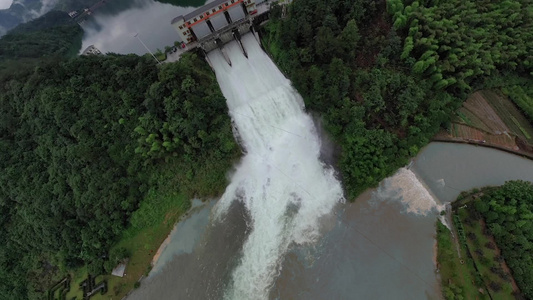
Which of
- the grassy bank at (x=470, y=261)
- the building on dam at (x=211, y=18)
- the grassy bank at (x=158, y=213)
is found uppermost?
the building on dam at (x=211, y=18)

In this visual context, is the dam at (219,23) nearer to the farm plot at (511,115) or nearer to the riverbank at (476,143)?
the riverbank at (476,143)

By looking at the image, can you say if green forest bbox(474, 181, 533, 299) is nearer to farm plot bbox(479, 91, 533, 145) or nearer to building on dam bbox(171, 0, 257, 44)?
farm plot bbox(479, 91, 533, 145)

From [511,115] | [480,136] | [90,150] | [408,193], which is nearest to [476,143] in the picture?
[480,136]

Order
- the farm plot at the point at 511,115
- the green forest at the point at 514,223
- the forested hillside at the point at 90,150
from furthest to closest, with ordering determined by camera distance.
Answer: the farm plot at the point at 511,115, the forested hillside at the point at 90,150, the green forest at the point at 514,223

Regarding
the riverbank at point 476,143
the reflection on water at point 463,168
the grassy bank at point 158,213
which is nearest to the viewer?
the reflection on water at point 463,168

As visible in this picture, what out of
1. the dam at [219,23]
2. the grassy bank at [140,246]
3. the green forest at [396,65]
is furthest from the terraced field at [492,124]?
the grassy bank at [140,246]

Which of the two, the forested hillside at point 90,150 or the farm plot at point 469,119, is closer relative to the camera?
the forested hillside at point 90,150

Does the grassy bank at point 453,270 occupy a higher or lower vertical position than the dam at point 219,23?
lower

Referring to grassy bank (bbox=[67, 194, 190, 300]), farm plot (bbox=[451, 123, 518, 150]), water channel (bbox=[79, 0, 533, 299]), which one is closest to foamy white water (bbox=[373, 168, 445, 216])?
water channel (bbox=[79, 0, 533, 299])
